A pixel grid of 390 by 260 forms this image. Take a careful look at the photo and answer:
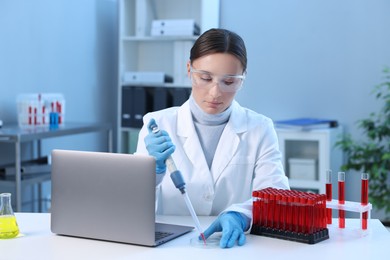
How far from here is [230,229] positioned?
1646 millimetres

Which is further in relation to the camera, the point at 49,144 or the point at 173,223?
the point at 49,144

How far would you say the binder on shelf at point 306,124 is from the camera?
4059 millimetres

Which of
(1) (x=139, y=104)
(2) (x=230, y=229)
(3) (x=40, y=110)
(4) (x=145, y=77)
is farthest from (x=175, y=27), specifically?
(2) (x=230, y=229)

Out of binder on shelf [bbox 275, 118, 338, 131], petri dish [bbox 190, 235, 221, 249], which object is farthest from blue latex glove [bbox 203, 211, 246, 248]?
binder on shelf [bbox 275, 118, 338, 131]

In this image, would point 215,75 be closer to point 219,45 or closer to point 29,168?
point 219,45

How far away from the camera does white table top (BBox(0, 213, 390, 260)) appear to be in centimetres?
154

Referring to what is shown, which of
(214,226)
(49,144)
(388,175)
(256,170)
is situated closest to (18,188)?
(49,144)

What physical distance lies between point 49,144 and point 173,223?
2617 millimetres

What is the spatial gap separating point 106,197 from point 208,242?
30 cm

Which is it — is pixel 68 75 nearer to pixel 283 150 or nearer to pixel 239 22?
pixel 239 22

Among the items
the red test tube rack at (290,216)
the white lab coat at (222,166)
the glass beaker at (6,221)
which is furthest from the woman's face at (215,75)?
the glass beaker at (6,221)

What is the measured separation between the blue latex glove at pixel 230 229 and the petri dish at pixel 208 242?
0.06 feet

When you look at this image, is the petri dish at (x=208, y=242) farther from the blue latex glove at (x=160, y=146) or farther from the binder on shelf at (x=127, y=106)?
the binder on shelf at (x=127, y=106)

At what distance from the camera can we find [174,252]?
156 cm
